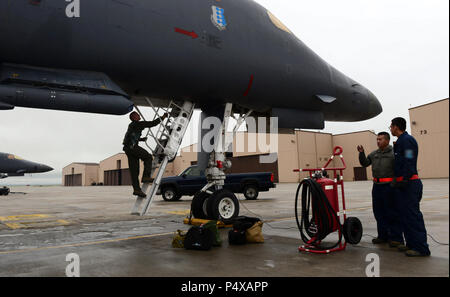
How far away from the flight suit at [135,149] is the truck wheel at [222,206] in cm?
154

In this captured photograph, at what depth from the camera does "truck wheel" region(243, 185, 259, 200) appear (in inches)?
707

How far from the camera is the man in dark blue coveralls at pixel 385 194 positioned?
5215 mm

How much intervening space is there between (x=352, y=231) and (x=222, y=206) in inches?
118

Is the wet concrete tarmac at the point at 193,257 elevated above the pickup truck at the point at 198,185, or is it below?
below

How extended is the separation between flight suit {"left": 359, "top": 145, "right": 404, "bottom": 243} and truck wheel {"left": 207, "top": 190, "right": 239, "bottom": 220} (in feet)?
10.3

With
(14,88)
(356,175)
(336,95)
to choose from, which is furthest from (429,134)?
(14,88)

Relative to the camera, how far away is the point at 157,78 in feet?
20.1

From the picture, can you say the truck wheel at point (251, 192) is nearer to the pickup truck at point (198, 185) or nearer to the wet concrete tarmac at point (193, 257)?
the pickup truck at point (198, 185)

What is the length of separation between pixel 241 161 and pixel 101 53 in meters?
46.5

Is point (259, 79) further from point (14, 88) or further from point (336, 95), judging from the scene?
point (14, 88)

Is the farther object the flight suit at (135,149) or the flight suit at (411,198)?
the flight suit at (135,149)

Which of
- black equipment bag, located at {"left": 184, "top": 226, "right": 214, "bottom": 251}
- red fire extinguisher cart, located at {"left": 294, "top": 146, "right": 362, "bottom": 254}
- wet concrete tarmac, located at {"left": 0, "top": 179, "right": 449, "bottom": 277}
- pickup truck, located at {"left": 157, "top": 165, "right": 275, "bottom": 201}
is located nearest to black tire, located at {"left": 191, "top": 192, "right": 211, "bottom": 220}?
wet concrete tarmac, located at {"left": 0, "top": 179, "right": 449, "bottom": 277}

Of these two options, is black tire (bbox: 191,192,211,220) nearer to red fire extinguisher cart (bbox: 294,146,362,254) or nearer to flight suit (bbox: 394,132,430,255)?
red fire extinguisher cart (bbox: 294,146,362,254)

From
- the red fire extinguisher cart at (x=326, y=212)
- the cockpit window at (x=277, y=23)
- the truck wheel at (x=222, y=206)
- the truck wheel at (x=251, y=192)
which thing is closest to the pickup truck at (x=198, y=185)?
the truck wheel at (x=251, y=192)
